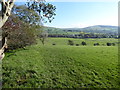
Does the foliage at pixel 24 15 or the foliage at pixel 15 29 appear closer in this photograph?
the foliage at pixel 15 29

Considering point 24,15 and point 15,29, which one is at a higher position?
point 24,15

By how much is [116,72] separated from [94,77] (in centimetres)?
323

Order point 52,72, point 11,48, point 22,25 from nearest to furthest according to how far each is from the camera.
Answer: point 52,72, point 22,25, point 11,48

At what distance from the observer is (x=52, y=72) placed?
1170cm

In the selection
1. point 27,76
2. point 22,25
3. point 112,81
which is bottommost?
point 112,81

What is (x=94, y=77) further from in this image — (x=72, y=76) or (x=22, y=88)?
(x=22, y=88)

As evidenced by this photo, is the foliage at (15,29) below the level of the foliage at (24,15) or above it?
below

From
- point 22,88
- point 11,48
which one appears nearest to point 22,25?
point 11,48

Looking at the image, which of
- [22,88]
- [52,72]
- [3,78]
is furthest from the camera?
[52,72]

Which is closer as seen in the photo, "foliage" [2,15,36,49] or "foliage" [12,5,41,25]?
"foliage" [2,15,36,49]

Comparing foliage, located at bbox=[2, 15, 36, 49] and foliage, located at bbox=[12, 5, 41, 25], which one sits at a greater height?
foliage, located at bbox=[12, 5, 41, 25]

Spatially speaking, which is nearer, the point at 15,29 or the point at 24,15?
the point at 24,15

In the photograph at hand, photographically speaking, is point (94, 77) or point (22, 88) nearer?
point (22, 88)

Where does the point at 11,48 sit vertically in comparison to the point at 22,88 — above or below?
above
